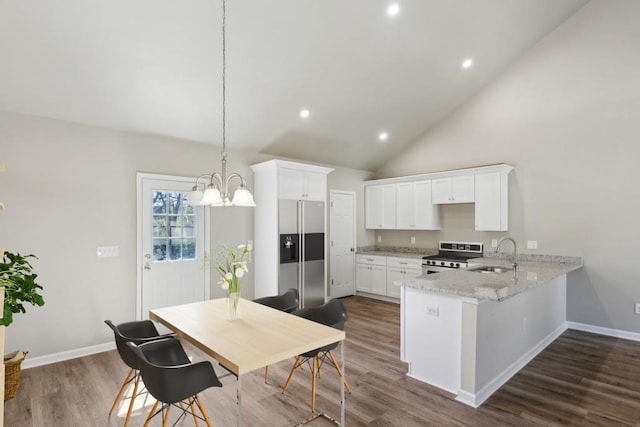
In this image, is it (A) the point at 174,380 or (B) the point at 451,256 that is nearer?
A: (A) the point at 174,380

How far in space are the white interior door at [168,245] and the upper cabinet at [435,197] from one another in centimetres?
324

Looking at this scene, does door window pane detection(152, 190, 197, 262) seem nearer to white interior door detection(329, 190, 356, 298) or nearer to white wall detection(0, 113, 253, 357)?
white wall detection(0, 113, 253, 357)

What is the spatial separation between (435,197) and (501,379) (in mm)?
3149

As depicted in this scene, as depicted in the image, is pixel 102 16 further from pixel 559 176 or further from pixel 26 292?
pixel 559 176

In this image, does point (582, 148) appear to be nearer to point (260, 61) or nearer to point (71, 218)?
point (260, 61)

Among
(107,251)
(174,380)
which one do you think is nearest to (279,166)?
(107,251)

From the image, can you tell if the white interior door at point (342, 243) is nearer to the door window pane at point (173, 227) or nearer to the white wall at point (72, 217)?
the door window pane at point (173, 227)

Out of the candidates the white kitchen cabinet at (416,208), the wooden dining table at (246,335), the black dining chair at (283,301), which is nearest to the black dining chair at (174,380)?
the wooden dining table at (246,335)

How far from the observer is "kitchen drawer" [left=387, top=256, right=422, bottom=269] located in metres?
5.57

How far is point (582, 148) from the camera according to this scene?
454cm

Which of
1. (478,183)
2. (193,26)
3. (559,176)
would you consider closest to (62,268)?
(193,26)

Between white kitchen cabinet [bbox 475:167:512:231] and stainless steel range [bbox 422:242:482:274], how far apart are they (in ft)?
1.56

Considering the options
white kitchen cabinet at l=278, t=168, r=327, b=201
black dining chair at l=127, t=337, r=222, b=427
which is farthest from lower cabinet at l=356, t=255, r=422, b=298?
black dining chair at l=127, t=337, r=222, b=427

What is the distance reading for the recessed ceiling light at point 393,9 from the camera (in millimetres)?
3554
